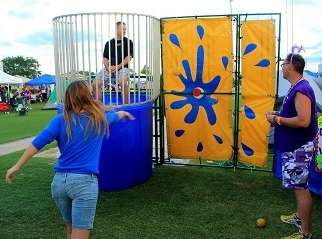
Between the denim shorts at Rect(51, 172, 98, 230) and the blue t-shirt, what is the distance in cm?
5

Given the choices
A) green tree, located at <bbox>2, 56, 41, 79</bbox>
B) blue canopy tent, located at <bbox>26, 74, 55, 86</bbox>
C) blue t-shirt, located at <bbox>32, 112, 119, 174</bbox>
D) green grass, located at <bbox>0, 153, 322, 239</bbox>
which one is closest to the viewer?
blue t-shirt, located at <bbox>32, 112, 119, 174</bbox>

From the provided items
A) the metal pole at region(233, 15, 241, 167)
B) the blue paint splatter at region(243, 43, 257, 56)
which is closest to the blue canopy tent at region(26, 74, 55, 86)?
the metal pole at region(233, 15, 241, 167)

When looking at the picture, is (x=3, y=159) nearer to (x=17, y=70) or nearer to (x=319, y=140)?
(x=319, y=140)

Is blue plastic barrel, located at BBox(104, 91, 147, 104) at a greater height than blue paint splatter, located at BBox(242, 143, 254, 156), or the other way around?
blue plastic barrel, located at BBox(104, 91, 147, 104)

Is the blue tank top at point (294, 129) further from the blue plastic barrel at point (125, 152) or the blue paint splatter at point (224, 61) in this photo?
the blue paint splatter at point (224, 61)

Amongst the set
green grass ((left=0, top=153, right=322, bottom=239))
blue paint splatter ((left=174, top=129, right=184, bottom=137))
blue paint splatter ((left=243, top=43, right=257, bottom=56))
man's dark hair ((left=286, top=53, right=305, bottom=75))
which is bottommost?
green grass ((left=0, top=153, right=322, bottom=239))

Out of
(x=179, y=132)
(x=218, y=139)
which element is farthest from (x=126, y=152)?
(x=218, y=139)

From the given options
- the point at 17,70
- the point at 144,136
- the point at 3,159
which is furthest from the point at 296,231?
the point at 17,70

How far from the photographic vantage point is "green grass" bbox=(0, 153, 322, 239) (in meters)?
4.71

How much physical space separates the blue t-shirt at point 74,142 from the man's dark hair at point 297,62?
2008mm

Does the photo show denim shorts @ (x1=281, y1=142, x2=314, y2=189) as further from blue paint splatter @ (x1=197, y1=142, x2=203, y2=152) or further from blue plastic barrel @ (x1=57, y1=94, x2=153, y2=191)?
blue paint splatter @ (x1=197, y1=142, x2=203, y2=152)

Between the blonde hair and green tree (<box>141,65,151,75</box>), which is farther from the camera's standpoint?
green tree (<box>141,65,151,75</box>)

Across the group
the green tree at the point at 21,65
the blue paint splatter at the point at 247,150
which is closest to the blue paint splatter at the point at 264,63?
the blue paint splatter at the point at 247,150

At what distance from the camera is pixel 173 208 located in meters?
5.48
